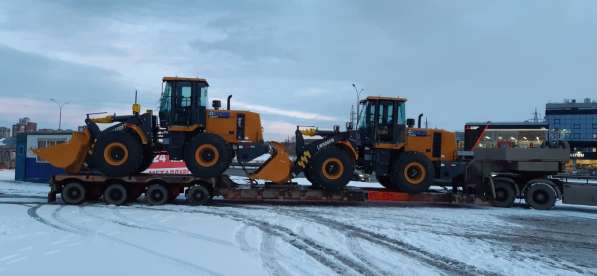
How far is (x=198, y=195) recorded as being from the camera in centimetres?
1495

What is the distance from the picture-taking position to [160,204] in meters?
14.9

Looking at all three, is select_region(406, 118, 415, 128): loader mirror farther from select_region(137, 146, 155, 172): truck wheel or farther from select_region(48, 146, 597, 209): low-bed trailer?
select_region(137, 146, 155, 172): truck wheel

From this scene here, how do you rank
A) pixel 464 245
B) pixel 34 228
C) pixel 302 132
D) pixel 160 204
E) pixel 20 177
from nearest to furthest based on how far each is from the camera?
1. pixel 464 245
2. pixel 34 228
3. pixel 160 204
4. pixel 302 132
5. pixel 20 177

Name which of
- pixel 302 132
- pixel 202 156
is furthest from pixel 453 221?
pixel 202 156

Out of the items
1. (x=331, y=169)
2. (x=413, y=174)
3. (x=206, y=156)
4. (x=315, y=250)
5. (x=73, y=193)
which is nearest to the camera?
(x=315, y=250)

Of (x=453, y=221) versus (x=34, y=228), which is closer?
(x=34, y=228)

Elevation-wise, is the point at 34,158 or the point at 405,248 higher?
the point at 34,158

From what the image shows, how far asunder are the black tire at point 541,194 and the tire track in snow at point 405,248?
758 cm

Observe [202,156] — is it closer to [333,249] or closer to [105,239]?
[105,239]

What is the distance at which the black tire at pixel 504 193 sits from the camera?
16.3m

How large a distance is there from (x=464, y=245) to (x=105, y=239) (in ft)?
21.9

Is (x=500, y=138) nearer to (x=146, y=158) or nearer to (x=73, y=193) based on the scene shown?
(x=146, y=158)

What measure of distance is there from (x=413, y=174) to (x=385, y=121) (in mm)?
1883

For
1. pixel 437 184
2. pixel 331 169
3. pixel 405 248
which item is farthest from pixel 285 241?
pixel 437 184
